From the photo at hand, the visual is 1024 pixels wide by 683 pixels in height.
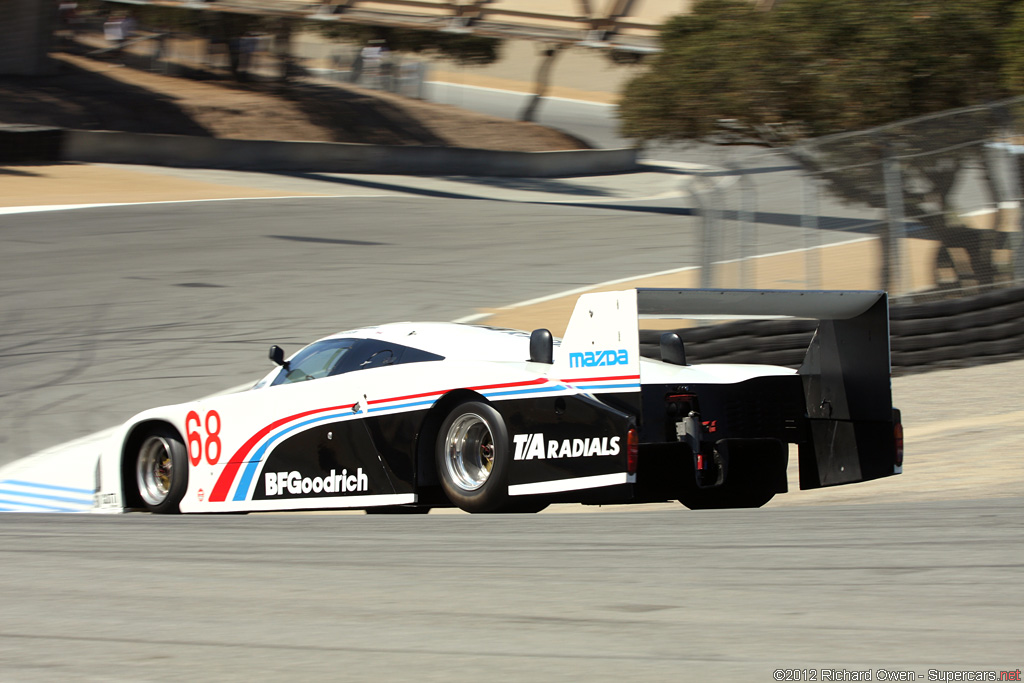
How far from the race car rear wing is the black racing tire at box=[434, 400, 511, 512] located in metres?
1.02

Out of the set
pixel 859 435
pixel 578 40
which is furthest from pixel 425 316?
pixel 578 40

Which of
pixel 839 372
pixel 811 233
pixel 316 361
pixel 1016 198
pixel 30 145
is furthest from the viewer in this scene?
pixel 30 145

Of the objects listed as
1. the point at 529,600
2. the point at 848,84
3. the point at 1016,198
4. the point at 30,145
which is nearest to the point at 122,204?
the point at 30,145

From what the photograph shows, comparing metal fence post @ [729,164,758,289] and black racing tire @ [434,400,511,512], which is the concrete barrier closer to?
metal fence post @ [729,164,758,289]

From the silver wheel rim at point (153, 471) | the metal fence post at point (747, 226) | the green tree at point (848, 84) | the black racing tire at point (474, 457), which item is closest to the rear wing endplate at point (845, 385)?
the black racing tire at point (474, 457)

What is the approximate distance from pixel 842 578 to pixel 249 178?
27072 mm

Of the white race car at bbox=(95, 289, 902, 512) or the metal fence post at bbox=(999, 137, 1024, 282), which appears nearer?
the white race car at bbox=(95, 289, 902, 512)

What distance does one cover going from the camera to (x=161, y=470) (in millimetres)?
8227

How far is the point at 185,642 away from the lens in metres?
3.12

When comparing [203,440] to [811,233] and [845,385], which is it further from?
[811,233]

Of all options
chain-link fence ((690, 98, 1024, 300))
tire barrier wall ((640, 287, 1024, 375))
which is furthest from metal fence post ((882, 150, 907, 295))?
tire barrier wall ((640, 287, 1024, 375))

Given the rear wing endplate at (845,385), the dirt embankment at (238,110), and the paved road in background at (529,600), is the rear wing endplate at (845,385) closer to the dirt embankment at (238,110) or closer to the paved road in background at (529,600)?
the paved road in background at (529,600)

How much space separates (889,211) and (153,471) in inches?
279

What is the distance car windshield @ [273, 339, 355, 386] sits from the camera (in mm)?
7262
